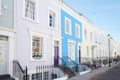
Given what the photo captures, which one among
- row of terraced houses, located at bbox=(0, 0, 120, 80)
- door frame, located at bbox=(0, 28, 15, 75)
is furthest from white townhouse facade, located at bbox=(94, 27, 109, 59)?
door frame, located at bbox=(0, 28, 15, 75)

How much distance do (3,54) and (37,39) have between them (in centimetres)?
519

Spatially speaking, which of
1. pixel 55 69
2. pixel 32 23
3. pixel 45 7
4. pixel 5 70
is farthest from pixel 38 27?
pixel 5 70

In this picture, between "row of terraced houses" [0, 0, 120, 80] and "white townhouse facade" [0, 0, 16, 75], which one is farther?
"row of terraced houses" [0, 0, 120, 80]

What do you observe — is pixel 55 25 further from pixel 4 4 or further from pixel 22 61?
pixel 4 4

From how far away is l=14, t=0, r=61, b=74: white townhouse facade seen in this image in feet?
52.9

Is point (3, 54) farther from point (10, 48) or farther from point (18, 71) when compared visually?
point (18, 71)

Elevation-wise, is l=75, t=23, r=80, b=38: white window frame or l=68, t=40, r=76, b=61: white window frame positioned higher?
l=75, t=23, r=80, b=38: white window frame

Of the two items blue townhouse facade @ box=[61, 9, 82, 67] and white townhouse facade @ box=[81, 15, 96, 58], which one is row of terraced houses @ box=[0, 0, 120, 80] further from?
white townhouse facade @ box=[81, 15, 96, 58]

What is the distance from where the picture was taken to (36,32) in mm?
18469

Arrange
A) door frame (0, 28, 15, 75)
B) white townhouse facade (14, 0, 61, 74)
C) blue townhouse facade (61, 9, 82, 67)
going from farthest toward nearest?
1. blue townhouse facade (61, 9, 82, 67)
2. white townhouse facade (14, 0, 61, 74)
3. door frame (0, 28, 15, 75)

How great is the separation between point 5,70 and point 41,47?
5.89 meters

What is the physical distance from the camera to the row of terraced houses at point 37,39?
47.7 ft

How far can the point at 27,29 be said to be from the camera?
17.2 m

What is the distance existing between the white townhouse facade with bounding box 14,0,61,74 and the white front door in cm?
110
